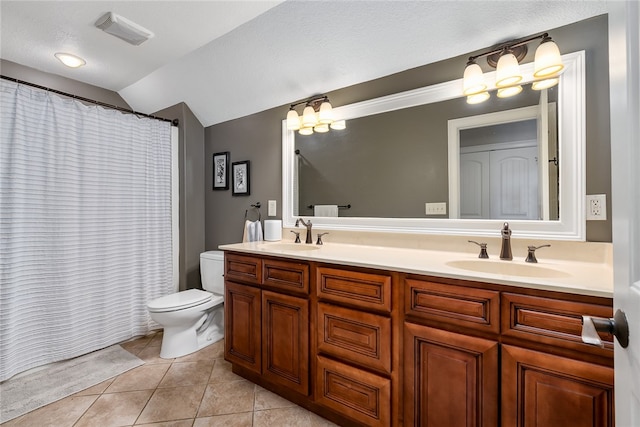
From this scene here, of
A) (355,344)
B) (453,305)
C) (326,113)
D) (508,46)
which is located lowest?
(355,344)

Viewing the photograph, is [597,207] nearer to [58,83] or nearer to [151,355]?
[151,355]

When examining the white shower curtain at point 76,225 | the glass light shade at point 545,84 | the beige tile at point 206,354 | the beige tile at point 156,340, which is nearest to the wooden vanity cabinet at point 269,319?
the beige tile at point 206,354

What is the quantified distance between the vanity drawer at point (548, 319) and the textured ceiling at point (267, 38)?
4.30ft

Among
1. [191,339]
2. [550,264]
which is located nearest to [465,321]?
[550,264]

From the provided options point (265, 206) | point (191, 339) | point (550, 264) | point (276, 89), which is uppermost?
point (276, 89)

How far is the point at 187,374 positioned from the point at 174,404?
12.0 inches

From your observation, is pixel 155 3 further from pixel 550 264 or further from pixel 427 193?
pixel 550 264

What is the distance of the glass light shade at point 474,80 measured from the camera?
147 centimetres

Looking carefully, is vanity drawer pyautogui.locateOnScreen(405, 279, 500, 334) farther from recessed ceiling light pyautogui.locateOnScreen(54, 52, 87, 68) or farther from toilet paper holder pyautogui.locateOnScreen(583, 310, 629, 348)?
recessed ceiling light pyautogui.locateOnScreen(54, 52, 87, 68)

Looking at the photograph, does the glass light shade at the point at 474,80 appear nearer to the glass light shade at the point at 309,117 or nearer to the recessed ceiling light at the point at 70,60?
the glass light shade at the point at 309,117

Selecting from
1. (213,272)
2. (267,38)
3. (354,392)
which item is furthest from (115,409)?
(267,38)

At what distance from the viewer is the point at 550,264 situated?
4.22ft

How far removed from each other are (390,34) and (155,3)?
4.46 feet

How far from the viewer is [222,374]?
193 centimetres
